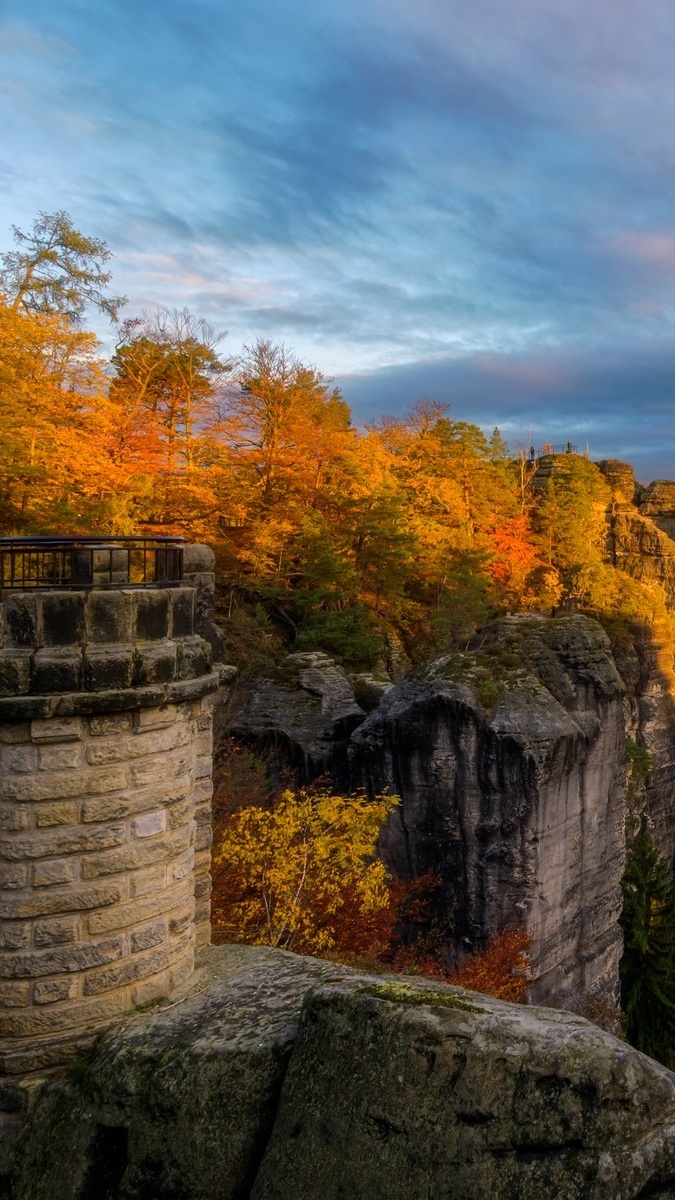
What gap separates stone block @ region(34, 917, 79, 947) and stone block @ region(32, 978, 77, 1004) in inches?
11.9

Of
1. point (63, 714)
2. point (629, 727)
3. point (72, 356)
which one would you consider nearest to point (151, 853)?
point (63, 714)

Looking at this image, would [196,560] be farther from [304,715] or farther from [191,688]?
[304,715]

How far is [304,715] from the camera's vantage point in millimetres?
19797

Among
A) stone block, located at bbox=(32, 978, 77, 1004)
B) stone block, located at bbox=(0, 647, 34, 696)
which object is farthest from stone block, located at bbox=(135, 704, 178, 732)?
stone block, located at bbox=(32, 978, 77, 1004)

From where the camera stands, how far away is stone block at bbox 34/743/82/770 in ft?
19.6

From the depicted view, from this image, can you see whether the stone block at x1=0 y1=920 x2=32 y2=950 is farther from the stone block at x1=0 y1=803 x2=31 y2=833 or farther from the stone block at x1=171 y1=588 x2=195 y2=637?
the stone block at x1=171 y1=588 x2=195 y2=637

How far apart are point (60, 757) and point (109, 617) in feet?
3.75

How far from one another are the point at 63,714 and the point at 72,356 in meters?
18.3

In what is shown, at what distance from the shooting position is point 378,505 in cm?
2941

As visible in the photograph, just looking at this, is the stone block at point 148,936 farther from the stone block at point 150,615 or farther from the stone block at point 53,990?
the stone block at point 150,615

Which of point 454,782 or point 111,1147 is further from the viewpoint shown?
point 454,782

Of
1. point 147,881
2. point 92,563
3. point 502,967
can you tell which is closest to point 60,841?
point 147,881

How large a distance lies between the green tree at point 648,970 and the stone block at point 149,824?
65.2 feet

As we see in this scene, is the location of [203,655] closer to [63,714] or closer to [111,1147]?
[63,714]
